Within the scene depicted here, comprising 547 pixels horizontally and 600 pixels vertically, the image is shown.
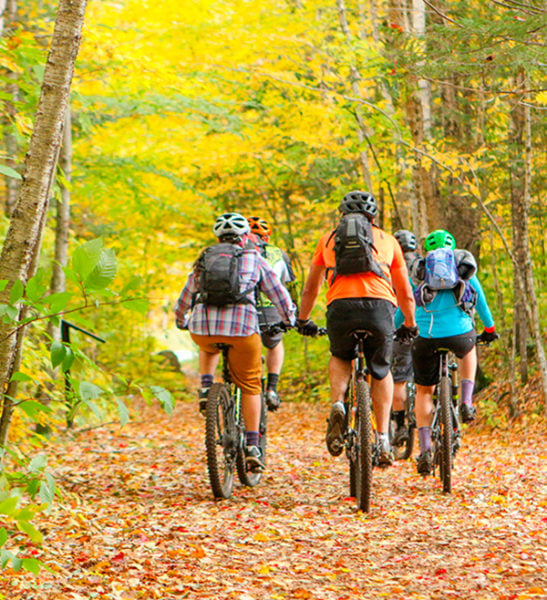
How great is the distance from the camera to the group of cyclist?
532 centimetres

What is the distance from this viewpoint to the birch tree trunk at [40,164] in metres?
2.67

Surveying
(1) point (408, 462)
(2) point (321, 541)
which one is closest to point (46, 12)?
(1) point (408, 462)

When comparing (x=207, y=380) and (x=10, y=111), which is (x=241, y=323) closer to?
(x=207, y=380)

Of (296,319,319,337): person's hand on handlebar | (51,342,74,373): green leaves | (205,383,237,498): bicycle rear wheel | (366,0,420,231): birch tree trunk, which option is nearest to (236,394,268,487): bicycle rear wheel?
(205,383,237,498): bicycle rear wheel

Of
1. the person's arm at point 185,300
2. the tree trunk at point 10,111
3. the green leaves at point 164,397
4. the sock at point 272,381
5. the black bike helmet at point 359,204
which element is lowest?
the sock at point 272,381

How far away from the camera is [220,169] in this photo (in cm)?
1485

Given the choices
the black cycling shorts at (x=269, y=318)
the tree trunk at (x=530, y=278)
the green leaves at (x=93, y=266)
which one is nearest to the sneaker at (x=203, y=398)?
the black cycling shorts at (x=269, y=318)

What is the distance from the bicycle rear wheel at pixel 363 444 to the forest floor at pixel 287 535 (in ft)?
0.59

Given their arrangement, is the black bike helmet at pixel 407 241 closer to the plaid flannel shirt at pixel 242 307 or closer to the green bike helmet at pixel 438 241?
the green bike helmet at pixel 438 241

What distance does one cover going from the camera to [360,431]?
5336 millimetres

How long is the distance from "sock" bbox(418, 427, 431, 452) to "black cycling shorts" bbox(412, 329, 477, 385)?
1.38ft

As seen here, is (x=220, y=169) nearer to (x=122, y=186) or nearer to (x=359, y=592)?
(x=122, y=186)

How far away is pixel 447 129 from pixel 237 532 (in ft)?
29.7

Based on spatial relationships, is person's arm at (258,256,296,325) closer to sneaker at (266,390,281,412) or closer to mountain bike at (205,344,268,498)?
mountain bike at (205,344,268,498)
